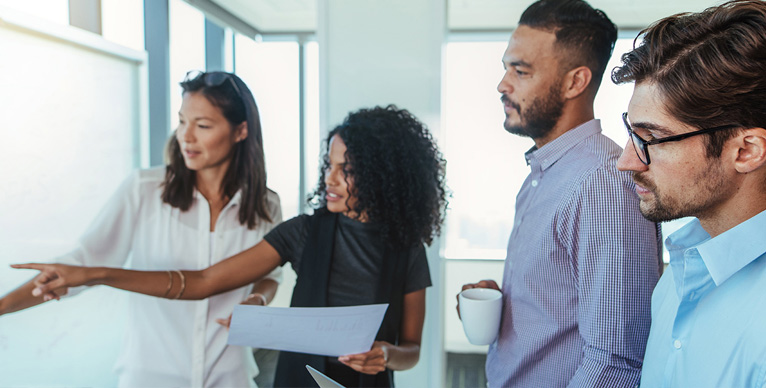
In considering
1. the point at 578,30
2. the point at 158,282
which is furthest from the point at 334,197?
the point at 578,30

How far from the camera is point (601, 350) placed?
89cm

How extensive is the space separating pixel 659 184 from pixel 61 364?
162cm

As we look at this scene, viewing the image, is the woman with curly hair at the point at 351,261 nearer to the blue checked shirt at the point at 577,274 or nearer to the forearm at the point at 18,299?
the forearm at the point at 18,299

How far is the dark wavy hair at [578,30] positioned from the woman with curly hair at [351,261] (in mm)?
527

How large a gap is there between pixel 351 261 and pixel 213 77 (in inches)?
27.9

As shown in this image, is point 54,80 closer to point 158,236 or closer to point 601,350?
point 158,236

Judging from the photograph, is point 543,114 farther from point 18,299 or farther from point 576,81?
point 18,299

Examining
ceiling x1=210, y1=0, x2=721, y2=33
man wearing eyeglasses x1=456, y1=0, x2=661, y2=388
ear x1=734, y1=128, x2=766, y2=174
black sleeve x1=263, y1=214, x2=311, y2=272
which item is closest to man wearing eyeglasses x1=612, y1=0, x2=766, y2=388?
ear x1=734, y1=128, x2=766, y2=174

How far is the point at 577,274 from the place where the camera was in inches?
38.8

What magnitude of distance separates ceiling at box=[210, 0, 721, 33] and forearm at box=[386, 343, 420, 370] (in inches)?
43.1

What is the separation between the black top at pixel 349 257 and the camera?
1293 mm

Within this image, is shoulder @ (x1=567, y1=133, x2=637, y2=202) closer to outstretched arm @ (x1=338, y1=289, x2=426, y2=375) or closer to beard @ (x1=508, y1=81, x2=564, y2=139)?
beard @ (x1=508, y1=81, x2=564, y2=139)

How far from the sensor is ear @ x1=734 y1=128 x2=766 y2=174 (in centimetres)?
66

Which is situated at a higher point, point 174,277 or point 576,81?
point 576,81
